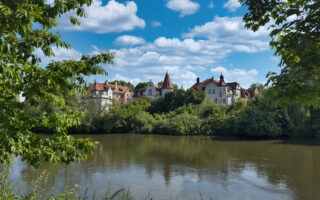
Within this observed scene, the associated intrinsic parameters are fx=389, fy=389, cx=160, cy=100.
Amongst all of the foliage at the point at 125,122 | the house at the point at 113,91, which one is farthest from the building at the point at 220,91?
the foliage at the point at 125,122

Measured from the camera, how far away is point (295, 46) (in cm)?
490

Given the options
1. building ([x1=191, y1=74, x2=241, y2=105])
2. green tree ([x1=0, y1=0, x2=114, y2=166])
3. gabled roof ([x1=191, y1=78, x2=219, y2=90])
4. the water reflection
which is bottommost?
the water reflection

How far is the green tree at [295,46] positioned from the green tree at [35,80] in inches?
93.0

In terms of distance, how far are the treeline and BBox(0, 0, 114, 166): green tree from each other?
3314 cm

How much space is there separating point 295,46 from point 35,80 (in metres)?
3.28

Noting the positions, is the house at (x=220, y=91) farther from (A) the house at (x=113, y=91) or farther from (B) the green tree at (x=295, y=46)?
(B) the green tree at (x=295, y=46)

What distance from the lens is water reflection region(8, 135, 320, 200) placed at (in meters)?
16.6

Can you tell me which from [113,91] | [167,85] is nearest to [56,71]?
[167,85]

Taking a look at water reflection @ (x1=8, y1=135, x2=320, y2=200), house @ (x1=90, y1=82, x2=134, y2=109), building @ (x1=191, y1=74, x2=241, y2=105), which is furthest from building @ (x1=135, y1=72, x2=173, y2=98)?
water reflection @ (x1=8, y1=135, x2=320, y2=200)

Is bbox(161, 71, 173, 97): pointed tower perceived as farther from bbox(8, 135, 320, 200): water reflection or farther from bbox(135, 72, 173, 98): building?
bbox(8, 135, 320, 200): water reflection

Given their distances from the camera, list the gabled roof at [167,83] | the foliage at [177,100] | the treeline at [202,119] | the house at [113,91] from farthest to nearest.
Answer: the gabled roof at [167,83]
the house at [113,91]
the foliage at [177,100]
the treeline at [202,119]

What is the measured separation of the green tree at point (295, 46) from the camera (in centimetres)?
468

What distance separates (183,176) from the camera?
64.9 ft

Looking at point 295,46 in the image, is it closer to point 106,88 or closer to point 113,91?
point 106,88
